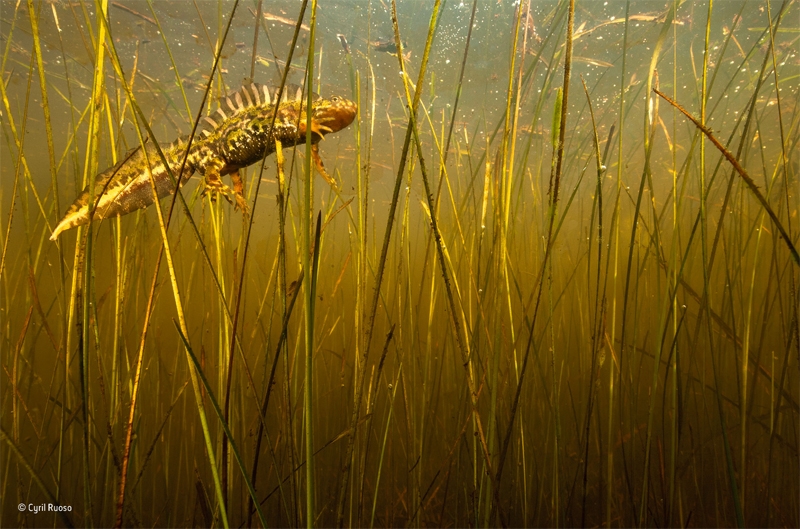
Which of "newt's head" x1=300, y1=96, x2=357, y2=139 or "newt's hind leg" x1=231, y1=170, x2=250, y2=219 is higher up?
"newt's head" x1=300, y1=96, x2=357, y2=139

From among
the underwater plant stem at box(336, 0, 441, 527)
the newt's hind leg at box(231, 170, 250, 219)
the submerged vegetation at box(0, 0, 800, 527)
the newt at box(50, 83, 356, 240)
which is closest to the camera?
the underwater plant stem at box(336, 0, 441, 527)

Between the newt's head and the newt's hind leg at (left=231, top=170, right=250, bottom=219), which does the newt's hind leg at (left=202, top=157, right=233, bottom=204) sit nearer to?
the newt's hind leg at (left=231, top=170, right=250, bottom=219)

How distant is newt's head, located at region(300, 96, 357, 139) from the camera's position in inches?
86.7

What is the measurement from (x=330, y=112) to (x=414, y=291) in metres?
2.80

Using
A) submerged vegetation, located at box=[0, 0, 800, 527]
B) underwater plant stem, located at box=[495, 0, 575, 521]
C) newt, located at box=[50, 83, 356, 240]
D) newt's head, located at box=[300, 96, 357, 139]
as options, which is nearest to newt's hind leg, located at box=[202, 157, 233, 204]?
newt, located at box=[50, 83, 356, 240]

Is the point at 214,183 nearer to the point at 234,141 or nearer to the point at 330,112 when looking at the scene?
A: the point at 234,141

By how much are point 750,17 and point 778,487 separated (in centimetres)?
710

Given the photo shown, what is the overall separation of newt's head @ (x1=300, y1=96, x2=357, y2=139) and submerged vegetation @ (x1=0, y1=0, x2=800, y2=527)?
0.33ft

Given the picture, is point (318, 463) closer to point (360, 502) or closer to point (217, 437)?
point (217, 437)

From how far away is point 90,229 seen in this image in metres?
1.02

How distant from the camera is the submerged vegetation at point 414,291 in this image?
4.39 feet

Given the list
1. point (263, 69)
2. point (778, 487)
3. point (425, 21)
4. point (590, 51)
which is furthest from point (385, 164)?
point (778, 487)

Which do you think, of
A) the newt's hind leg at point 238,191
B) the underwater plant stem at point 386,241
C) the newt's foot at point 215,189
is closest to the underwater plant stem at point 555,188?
the underwater plant stem at point 386,241

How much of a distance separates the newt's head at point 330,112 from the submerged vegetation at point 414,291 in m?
0.10
